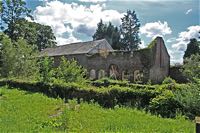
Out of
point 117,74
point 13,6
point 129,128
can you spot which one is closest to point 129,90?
point 129,128

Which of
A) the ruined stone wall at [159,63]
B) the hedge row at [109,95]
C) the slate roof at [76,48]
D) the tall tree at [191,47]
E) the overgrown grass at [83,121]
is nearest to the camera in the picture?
the overgrown grass at [83,121]

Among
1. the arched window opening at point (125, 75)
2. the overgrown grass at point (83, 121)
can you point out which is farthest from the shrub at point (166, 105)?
the arched window opening at point (125, 75)

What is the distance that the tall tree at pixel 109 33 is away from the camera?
81.6 meters

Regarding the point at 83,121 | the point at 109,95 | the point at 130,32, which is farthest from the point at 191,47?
the point at 83,121

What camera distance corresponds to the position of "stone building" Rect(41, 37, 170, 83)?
43.3 metres

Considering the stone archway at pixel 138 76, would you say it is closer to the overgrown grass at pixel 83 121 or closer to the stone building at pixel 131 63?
the stone building at pixel 131 63

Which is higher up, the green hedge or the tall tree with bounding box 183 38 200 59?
the tall tree with bounding box 183 38 200 59

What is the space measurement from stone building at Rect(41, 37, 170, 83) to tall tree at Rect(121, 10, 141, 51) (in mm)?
29544

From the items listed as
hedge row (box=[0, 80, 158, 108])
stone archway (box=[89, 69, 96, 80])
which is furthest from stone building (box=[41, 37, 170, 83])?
hedge row (box=[0, 80, 158, 108])

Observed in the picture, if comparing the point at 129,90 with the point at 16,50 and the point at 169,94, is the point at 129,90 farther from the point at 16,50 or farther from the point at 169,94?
the point at 16,50

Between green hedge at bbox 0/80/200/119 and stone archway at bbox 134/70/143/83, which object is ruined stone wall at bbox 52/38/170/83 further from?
green hedge at bbox 0/80/200/119

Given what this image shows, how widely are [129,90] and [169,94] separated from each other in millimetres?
2401

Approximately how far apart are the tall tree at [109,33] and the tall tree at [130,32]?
5.66 ft

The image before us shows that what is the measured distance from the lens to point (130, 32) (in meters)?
83.5
